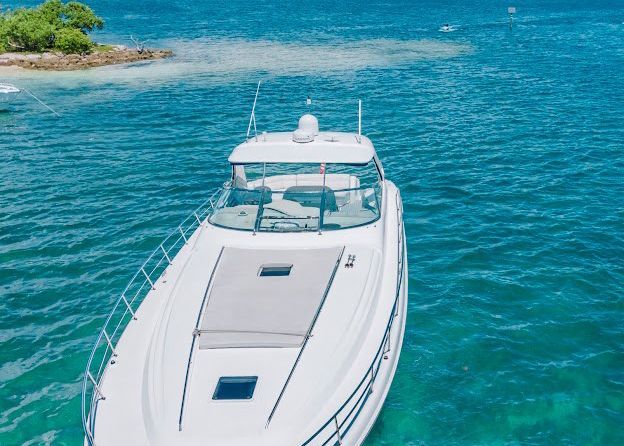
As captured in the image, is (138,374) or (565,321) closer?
(138,374)

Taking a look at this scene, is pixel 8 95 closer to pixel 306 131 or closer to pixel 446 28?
pixel 306 131

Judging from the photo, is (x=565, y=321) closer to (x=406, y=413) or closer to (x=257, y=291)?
(x=406, y=413)

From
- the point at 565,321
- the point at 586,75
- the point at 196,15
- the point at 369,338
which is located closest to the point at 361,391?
the point at 369,338

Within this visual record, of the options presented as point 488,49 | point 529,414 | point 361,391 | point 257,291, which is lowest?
point 529,414

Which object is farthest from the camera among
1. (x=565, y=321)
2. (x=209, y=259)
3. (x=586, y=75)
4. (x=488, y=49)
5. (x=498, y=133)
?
(x=488, y=49)

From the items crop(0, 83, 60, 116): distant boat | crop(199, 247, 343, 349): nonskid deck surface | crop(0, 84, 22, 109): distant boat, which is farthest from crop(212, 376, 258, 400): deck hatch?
crop(0, 84, 22, 109): distant boat

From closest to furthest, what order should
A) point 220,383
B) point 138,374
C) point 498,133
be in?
point 220,383 < point 138,374 < point 498,133

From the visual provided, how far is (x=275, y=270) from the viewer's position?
547 inches

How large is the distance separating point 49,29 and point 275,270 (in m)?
59.3

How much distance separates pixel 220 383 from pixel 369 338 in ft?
10.0

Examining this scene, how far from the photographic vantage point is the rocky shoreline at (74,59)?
5719cm

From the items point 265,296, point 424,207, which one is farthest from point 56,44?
point 265,296

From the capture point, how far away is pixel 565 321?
17062 millimetres

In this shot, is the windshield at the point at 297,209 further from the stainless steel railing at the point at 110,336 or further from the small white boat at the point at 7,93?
the small white boat at the point at 7,93
